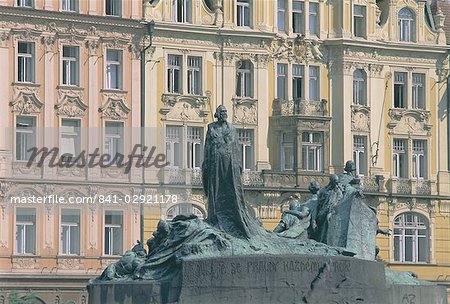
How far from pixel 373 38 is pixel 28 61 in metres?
16.5

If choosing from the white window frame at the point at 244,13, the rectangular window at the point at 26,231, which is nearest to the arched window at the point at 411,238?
the white window frame at the point at 244,13

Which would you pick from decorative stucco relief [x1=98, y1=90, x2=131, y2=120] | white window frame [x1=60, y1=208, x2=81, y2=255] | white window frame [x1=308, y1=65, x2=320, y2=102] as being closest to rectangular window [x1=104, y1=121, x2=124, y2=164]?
decorative stucco relief [x1=98, y1=90, x2=131, y2=120]

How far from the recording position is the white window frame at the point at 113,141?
291 ft

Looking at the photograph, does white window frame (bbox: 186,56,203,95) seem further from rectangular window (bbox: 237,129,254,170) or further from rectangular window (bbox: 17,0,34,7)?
rectangular window (bbox: 17,0,34,7)

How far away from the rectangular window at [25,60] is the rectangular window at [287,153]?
11.5 metres

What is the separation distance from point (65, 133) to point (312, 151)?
11.4m

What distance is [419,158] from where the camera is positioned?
97.5 meters

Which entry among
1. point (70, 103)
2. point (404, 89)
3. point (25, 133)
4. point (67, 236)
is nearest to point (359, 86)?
point (404, 89)

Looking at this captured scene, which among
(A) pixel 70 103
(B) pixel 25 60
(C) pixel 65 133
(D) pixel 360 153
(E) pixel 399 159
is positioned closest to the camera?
(B) pixel 25 60

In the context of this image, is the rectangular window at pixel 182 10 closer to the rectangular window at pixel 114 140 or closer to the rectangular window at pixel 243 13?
the rectangular window at pixel 243 13

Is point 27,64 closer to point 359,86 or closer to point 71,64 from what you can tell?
point 71,64

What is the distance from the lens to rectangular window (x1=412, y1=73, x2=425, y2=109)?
3851 inches

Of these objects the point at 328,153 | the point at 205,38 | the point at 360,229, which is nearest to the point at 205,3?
the point at 205,38

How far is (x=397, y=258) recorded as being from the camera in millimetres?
96562
